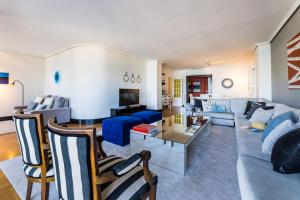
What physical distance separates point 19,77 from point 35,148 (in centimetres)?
598

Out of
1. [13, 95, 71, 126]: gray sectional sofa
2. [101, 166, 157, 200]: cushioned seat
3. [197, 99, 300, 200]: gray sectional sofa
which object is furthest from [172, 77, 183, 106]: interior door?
[101, 166, 157, 200]: cushioned seat

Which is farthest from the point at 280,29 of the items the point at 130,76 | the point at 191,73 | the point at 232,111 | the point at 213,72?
the point at 191,73

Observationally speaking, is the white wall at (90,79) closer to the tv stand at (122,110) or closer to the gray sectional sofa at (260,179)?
the tv stand at (122,110)

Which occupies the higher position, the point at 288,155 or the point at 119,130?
the point at 288,155

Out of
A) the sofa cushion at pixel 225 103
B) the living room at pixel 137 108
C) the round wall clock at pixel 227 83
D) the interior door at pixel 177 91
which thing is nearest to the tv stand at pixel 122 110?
the living room at pixel 137 108

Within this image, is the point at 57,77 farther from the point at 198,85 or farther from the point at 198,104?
the point at 198,85

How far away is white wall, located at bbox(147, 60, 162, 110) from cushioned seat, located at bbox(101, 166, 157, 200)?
5825mm

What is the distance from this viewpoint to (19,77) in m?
5.46

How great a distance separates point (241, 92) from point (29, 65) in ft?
32.8

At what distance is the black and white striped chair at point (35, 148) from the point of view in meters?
1.14

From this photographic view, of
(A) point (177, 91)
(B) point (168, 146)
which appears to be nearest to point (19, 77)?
(B) point (168, 146)

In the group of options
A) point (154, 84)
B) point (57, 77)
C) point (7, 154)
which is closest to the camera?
point (7, 154)

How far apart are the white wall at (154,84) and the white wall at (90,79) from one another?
1.77m

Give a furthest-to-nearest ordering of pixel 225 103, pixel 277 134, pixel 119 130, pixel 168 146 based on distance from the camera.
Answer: pixel 225 103
pixel 119 130
pixel 168 146
pixel 277 134
